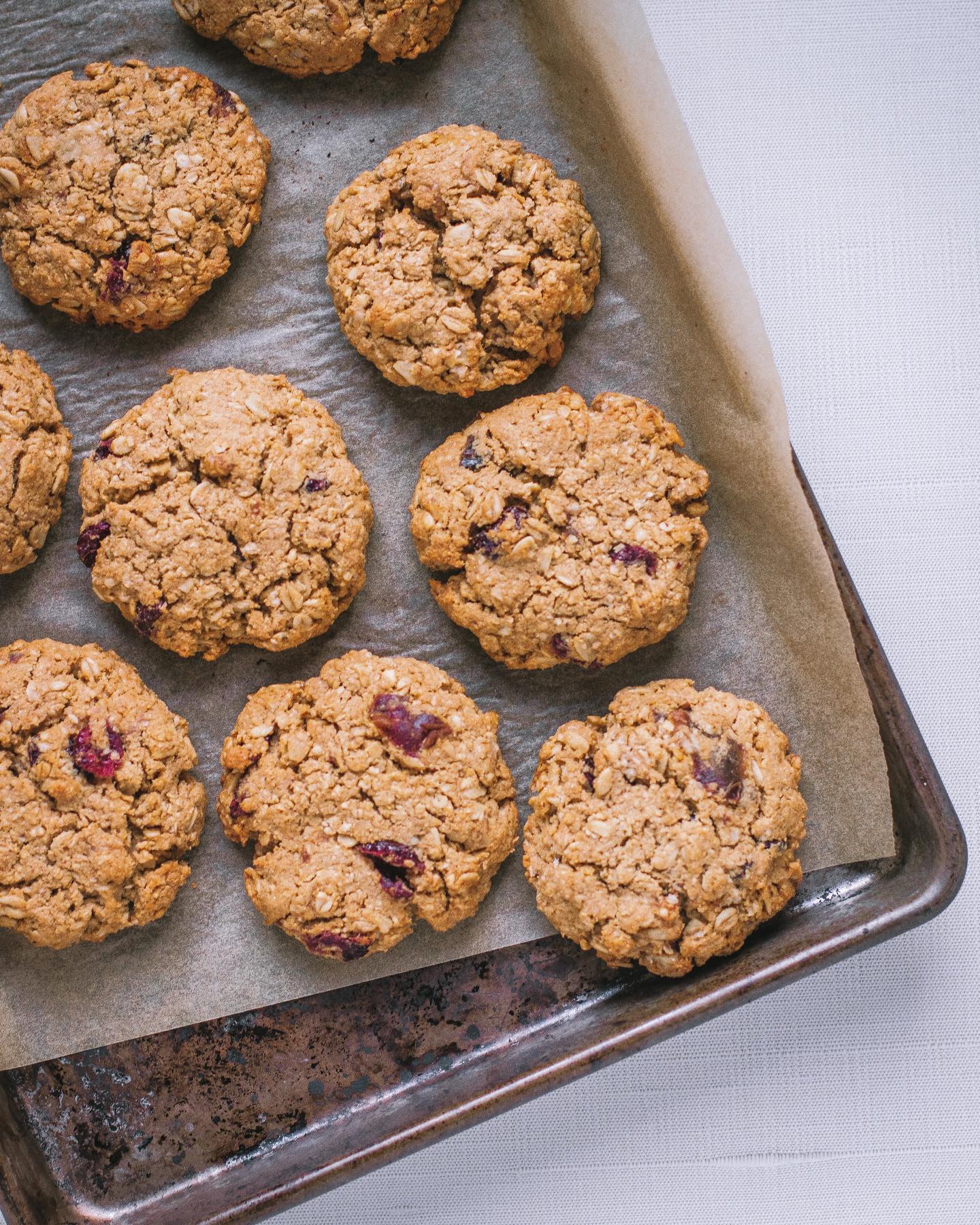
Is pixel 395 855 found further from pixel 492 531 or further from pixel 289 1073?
pixel 492 531

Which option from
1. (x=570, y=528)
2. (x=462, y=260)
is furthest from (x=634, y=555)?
(x=462, y=260)

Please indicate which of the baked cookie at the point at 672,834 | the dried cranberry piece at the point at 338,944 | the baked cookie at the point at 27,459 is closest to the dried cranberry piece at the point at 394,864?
the dried cranberry piece at the point at 338,944

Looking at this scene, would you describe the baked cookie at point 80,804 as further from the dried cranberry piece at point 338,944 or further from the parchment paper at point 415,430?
the dried cranberry piece at point 338,944

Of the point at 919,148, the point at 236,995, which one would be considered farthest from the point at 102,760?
the point at 919,148

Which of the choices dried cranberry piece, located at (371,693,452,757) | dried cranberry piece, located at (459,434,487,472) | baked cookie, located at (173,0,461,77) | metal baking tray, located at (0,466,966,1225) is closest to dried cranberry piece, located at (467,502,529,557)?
dried cranberry piece, located at (459,434,487,472)

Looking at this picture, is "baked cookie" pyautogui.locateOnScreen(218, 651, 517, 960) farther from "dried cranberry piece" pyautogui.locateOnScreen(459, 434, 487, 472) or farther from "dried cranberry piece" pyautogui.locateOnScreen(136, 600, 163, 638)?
"dried cranberry piece" pyautogui.locateOnScreen(459, 434, 487, 472)

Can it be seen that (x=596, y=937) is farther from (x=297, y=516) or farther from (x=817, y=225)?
(x=817, y=225)
